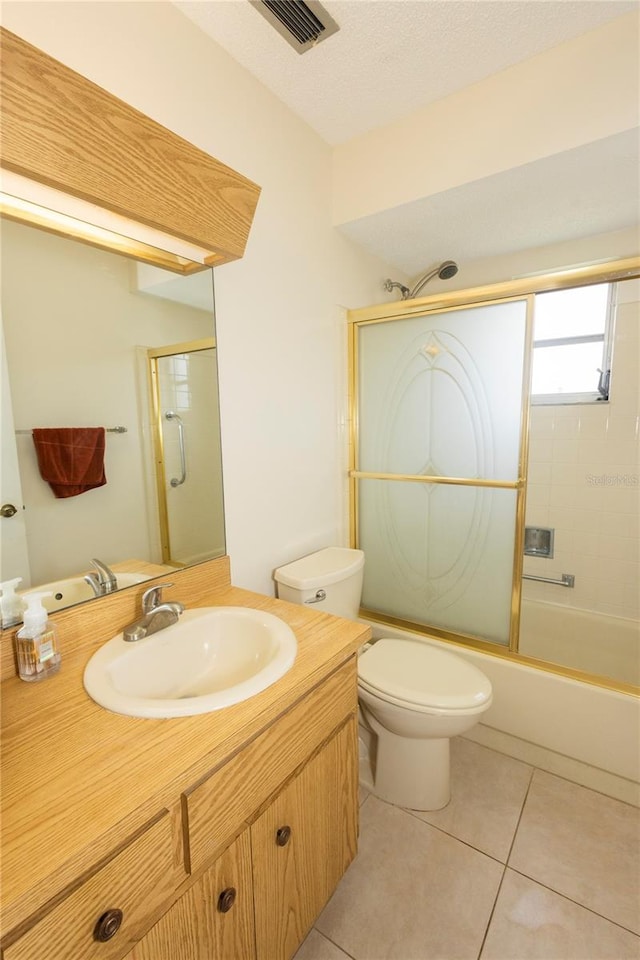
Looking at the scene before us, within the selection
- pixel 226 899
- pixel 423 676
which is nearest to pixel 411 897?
pixel 423 676

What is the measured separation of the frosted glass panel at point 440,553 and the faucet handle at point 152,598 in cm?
124

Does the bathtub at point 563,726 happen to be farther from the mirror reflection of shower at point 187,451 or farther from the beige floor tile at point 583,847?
the mirror reflection of shower at point 187,451

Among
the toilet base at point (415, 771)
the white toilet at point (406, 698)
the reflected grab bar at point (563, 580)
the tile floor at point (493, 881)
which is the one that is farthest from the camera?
the reflected grab bar at point (563, 580)

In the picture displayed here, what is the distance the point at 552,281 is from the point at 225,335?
1.19 metres

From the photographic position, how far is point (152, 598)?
1054 mm

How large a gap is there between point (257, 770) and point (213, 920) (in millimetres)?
244

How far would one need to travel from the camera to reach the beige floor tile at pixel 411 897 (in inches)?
42.8

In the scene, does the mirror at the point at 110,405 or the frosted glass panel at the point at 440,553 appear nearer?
the mirror at the point at 110,405

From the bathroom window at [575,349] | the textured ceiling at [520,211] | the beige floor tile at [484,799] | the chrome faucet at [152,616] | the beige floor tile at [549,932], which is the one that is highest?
the textured ceiling at [520,211]

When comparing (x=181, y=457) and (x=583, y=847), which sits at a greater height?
(x=181, y=457)

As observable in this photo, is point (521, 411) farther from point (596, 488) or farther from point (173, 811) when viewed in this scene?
point (173, 811)

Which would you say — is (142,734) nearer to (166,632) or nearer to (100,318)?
(166,632)

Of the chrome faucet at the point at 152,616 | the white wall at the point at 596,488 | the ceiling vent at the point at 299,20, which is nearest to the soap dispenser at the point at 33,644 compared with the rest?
the chrome faucet at the point at 152,616

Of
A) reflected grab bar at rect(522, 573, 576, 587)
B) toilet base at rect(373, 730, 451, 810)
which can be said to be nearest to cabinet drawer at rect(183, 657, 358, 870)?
toilet base at rect(373, 730, 451, 810)
